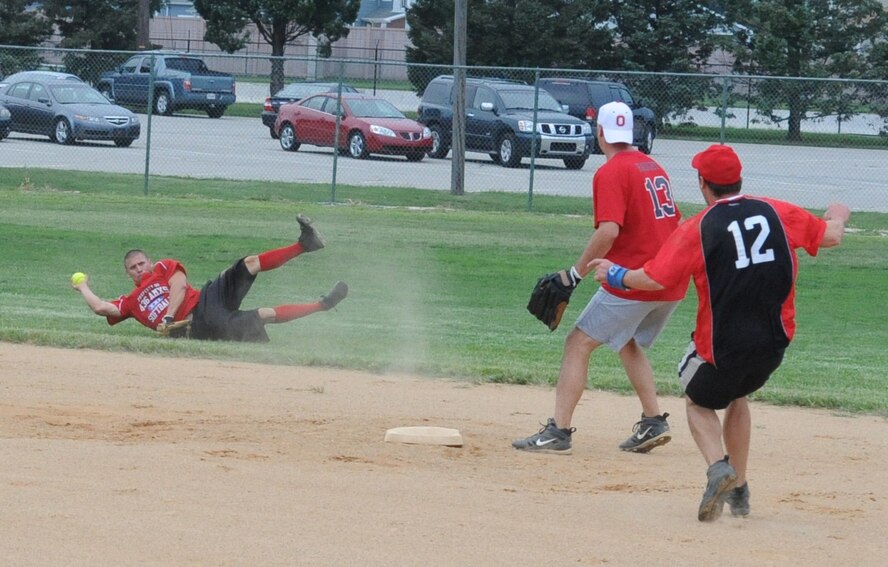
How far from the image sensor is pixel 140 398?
8438mm

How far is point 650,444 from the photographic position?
7488 millimetres

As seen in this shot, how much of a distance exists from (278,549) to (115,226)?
13.1 meters

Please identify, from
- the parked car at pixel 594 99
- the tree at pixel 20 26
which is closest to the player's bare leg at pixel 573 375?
the parked car at pixel 594 99

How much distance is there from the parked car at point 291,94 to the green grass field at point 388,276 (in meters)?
11.7

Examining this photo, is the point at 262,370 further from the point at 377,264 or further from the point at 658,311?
the point at 377,264

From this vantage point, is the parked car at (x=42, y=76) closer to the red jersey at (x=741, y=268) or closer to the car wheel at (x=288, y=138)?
the car wheel at (x=288, y=138)

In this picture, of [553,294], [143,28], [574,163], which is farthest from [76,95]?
[553,294]

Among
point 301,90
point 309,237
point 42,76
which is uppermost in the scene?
point 42,76

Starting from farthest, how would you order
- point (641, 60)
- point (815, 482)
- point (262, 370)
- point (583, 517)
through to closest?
point (641, 60), point (262, 370), point (815, 482), point (583, 517)

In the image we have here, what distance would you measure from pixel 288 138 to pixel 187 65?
1337 centimetres

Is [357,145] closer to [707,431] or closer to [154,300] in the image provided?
[154,300]

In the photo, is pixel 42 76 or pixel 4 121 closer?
pixel 4 121

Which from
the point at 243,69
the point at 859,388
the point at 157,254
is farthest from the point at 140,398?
the point at 243,69

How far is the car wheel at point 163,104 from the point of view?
1492 inches
